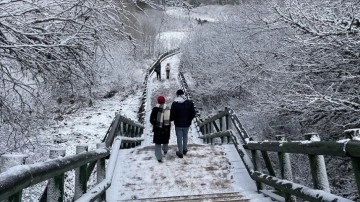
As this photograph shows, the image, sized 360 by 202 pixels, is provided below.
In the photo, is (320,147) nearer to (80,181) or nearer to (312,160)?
(312,160)

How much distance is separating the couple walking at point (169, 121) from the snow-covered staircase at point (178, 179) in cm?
29

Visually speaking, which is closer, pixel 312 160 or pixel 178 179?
pixel 312 160

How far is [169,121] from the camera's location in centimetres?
891

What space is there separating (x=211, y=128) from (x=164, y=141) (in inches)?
261

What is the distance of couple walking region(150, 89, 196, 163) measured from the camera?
8688 mm

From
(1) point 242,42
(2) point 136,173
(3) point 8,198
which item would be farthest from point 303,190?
(1) point 242,42

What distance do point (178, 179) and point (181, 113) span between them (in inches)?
96.7

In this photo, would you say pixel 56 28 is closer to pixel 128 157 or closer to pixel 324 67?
pixel 128 157

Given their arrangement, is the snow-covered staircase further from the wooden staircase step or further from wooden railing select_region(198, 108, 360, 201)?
wooden railing select_region(198, 108, 360, 201)


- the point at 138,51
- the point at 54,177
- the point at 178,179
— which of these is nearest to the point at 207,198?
the point at 178,179

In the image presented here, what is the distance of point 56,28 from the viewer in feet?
19.8

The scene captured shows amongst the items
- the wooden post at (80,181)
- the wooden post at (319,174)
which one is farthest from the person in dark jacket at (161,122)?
the wooden post at (319,174)

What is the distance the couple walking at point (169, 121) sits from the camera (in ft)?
28.5

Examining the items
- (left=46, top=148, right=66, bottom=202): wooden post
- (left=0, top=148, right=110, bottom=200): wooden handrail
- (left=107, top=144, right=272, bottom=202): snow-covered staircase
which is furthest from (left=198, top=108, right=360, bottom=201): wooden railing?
(left=46, top=148, right=66, bottom=202): wooden post
